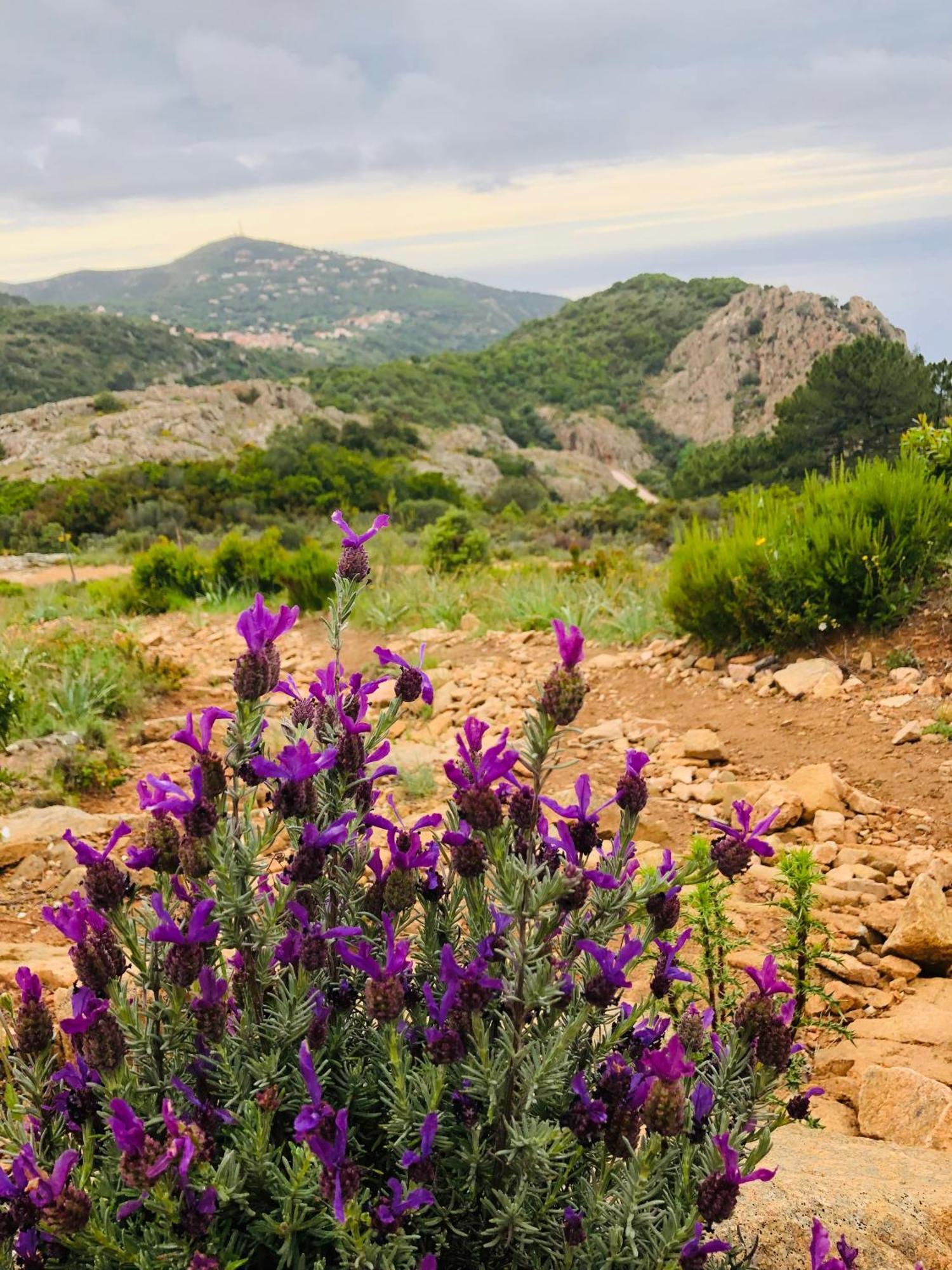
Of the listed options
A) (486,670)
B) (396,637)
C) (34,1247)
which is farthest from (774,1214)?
(396,637)

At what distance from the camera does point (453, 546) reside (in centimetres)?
1113

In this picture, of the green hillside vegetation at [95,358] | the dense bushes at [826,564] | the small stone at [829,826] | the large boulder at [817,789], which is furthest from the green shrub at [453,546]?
the green hillside vegetation at [95,358]

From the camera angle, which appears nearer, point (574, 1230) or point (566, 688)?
point (566, 688)

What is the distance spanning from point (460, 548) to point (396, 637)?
326cm

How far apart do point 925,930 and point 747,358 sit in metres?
80.8

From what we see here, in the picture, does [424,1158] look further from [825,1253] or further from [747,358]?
[747,358]

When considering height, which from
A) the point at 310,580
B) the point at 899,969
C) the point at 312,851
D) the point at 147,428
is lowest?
the point at 899,969

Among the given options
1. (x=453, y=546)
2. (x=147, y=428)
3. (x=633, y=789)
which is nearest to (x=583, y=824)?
(x=633, y=789)

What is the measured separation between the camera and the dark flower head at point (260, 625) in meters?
1.40

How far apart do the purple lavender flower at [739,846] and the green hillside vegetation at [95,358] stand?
2635 inches

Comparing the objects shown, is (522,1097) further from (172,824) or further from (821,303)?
(821,303)

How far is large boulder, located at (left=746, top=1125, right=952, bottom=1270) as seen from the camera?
1635mm

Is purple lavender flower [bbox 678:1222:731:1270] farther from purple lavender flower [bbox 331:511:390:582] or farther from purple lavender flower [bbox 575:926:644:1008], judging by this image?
purple lavender flower [bbox 331:511:390:582]

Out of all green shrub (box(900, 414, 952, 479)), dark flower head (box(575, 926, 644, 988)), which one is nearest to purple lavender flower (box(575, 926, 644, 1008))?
dark flower head (box(575, 926, 644, 988))
